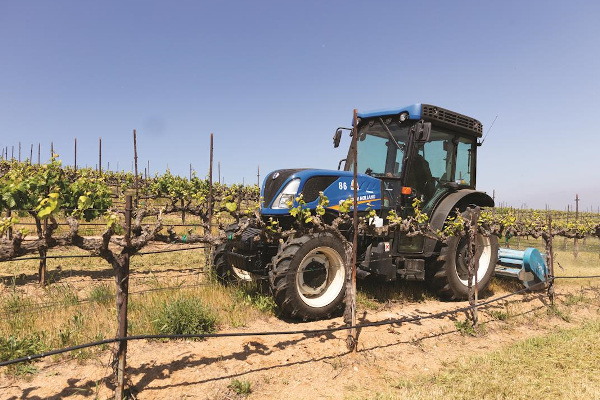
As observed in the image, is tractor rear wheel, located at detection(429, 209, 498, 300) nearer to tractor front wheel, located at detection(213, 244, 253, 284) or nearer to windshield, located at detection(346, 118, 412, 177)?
windshield, located at detection(346, 118, 412, 177)

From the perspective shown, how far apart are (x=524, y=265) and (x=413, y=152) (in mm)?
3210

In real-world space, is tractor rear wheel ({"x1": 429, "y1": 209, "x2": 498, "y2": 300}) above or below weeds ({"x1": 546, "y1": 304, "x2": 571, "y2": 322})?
above

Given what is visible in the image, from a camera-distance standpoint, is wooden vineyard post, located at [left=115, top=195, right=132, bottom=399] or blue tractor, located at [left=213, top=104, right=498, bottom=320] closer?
wooden vineyard post, located at [left=115, top=195, right=132, bottom=399]

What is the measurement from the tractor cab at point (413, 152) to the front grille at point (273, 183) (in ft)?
4.49

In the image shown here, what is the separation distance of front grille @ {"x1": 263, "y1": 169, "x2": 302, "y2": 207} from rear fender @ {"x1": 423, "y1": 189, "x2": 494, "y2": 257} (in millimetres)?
2298

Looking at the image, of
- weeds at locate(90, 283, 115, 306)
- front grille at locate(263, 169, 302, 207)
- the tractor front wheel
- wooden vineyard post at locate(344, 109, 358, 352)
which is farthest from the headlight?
weeds at locate(90, 283, 115, 306)

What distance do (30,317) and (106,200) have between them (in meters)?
5.18

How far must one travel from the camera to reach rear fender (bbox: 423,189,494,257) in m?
5.80

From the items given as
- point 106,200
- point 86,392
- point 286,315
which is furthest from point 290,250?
point 106,200

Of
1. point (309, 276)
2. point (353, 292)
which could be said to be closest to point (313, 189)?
point (309, 276)

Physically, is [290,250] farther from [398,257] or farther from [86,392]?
[86,392]

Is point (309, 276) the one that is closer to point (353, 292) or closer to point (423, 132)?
point (353, 292)

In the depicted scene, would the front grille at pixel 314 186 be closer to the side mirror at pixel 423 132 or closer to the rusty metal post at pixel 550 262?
the side mirror at pixel 423 132

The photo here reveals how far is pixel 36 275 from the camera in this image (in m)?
7.20
